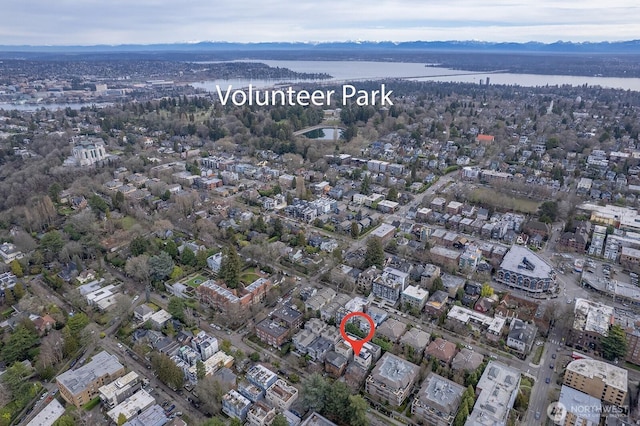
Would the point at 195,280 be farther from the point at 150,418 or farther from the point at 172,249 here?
the point at 150,418

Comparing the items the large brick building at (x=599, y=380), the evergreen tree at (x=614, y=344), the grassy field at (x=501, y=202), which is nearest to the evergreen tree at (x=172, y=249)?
the large brick building at (x=599, y=380)

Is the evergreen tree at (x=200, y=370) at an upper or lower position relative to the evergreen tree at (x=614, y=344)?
lower

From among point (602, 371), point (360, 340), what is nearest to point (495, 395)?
point (602, 371)

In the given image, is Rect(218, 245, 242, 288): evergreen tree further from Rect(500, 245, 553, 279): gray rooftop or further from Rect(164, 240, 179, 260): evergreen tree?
Rect(500, 245, 553, 279): gray rooftop

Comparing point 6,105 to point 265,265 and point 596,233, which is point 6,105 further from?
point 596,233

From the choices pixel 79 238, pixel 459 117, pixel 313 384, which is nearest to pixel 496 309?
pixel 313 384

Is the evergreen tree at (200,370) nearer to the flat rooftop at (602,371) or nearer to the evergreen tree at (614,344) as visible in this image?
the flat rooftop at (602,371)
